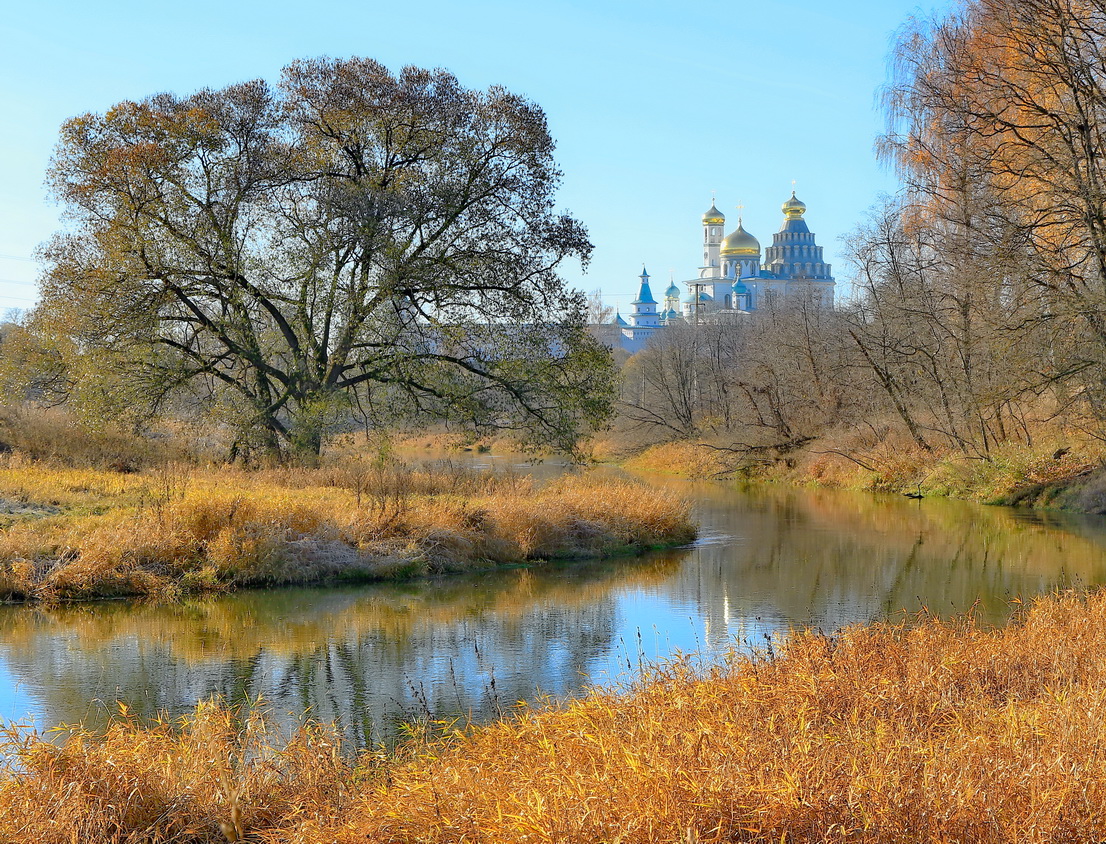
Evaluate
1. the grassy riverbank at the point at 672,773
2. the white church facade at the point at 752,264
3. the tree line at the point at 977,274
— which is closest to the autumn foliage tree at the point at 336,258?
the tree line at the point at 977,274

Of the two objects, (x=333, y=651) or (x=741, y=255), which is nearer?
(x=333, y=651)

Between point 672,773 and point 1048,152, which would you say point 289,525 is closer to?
point 672,773

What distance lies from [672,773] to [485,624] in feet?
27.7

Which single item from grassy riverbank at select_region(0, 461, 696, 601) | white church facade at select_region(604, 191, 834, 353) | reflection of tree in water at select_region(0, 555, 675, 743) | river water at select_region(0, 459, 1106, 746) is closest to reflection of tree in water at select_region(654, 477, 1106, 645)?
river water at select_region(0, 459, 1106, 746)

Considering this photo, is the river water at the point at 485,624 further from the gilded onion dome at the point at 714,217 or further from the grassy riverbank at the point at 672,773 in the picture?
the gilded onion dome at the point at 714,217

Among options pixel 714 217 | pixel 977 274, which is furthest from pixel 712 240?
pixel 977 274

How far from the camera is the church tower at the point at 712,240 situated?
15312 cm

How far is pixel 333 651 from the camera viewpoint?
12250 millimetres

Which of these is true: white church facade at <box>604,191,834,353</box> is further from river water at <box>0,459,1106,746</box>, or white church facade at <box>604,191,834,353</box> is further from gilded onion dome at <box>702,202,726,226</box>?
river water at <box>0,459,1106,746</box>

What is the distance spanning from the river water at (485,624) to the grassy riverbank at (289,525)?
1.78ft

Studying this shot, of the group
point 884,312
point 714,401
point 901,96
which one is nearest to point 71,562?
point 901,96

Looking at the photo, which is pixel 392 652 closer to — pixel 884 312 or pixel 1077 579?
pixel 1077 579

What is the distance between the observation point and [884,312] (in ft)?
107

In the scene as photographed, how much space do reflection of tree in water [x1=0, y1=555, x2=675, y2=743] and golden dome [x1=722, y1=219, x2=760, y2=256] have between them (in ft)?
439
